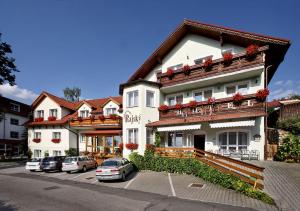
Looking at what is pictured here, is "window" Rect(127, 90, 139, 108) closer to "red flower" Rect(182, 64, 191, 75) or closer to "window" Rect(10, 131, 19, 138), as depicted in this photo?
"red flower" Rect(182, 64, 191, 75)

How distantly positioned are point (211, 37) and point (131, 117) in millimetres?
11712

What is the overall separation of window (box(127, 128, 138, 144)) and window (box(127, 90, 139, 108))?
8.96 feet

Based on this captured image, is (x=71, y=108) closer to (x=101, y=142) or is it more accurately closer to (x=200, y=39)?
(x=101, y=142)

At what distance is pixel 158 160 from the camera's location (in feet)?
66.4

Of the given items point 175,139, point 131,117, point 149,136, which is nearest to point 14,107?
point 131,117

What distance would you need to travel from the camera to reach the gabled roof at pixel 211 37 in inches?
696

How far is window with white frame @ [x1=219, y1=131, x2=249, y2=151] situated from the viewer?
1863 cm

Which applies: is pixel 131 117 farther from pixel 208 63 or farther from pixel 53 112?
pixel 53 112

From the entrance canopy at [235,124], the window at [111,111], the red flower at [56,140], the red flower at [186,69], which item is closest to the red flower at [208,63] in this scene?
the red flower at [186,69]

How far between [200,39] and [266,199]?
16.9 metres

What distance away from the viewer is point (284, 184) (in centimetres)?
1159

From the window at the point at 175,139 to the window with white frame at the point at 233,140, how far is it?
4.40 meters

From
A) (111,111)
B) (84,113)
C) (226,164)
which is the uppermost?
(111,111)

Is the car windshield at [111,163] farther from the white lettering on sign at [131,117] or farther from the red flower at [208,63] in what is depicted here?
the red flower at [208,63]
